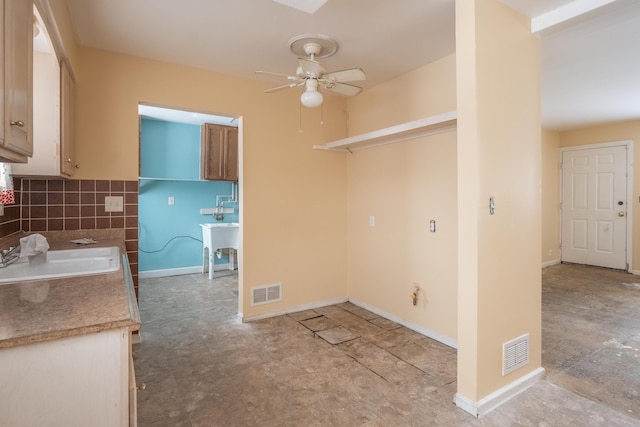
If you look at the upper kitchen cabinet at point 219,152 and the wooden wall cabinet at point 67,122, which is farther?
the upper kitchen cabinet at point 219,152

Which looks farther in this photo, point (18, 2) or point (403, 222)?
point (403, 222)

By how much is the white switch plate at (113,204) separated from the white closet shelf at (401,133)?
6.53 ft

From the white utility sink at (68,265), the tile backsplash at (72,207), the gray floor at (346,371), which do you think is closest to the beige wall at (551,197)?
the gray floor at (346,371)

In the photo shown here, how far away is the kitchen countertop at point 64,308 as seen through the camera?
0.92 metres

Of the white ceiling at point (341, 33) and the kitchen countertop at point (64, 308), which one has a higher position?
the white ceiling at point (341, 33)

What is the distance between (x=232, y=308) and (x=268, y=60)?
261 centimetres

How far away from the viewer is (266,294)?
11.5 feet

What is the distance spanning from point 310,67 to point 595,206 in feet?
19.4

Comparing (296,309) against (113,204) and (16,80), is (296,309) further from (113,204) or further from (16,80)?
(16,80)

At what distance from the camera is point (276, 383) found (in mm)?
2271

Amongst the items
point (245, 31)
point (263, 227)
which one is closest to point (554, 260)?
point (263, 227)

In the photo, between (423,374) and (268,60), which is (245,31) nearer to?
(268,60)

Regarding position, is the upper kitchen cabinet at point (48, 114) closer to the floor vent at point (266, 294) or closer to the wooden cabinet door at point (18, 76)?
the wooden cabinet door at point (18, 76)

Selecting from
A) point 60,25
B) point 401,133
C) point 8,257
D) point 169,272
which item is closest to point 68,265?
point 8,257
